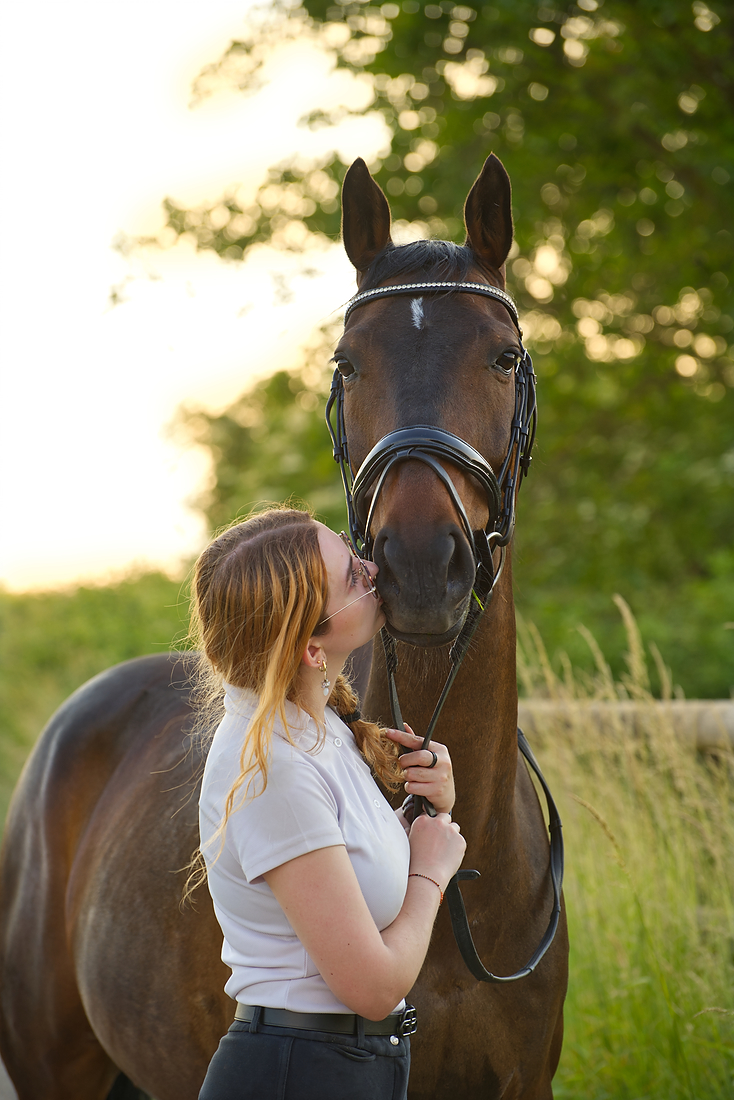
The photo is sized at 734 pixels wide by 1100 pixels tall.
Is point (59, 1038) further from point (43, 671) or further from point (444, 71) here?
point (43, 671)

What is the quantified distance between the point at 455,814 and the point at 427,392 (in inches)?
35.8

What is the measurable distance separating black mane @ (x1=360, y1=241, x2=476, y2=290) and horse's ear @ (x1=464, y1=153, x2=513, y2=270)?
0.08 m

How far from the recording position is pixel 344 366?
78.6 inches

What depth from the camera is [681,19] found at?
588 centimetres

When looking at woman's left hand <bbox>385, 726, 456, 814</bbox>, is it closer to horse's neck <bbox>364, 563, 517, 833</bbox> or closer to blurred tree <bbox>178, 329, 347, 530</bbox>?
horse's neck <bbox>364, 563, 517, 833</bbox>

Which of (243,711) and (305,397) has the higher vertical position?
(305,397)

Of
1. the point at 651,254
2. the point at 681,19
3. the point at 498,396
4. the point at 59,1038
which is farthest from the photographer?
the point at 651,254

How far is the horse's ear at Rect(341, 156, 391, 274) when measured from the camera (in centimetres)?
215

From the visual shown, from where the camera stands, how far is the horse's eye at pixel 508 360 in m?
1.90

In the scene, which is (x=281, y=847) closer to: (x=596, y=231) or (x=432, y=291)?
(x=432, y=291)

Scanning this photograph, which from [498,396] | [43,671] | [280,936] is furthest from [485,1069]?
[43,671]

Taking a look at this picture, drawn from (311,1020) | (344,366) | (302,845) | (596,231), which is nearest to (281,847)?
(302,845)

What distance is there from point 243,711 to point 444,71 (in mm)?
6849

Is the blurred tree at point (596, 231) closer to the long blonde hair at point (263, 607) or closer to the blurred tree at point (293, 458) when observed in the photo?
the blurred tree at point (293, 458)
